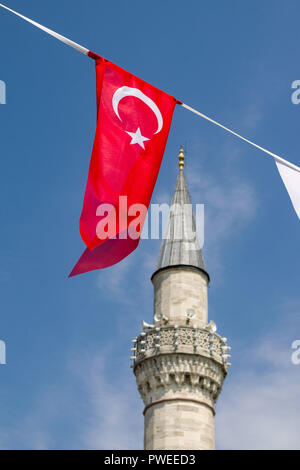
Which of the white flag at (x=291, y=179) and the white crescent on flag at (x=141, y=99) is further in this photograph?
the white crescent on flag at (x=141, y=99)

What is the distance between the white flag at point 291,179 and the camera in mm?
14867

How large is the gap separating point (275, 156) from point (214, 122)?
1661 millimetres

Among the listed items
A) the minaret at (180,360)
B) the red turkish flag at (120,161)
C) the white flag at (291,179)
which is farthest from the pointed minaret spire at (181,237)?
the white flag at (291,179)

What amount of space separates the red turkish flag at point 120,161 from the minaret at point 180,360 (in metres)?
11.8

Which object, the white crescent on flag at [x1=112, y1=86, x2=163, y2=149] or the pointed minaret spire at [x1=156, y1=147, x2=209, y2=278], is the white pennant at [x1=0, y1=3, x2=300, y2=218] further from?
the pointed minaret spire at [x1=156, y1=147, x2=209, y2=278]

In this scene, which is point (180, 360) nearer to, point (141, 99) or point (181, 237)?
point (181, 237)

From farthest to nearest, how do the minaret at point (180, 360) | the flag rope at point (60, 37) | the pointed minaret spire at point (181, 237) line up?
the pointed minaret spire at point (181, 237) < the minaret at point (180, 360) < the flag rope at point (60, 37)

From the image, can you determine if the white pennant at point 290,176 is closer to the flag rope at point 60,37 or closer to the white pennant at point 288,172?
the white pennant at point 288,172

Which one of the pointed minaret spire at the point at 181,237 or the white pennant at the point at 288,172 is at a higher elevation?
the pointed minaret spire at the point at 181,237

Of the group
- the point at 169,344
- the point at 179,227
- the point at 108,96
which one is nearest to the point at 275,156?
the point at 108,96

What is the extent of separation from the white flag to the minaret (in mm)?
12524

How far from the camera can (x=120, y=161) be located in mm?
15820
